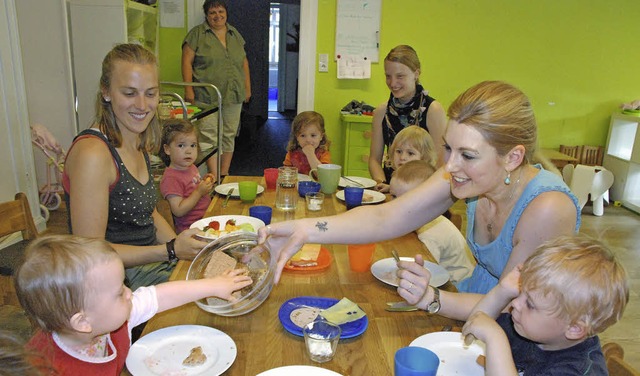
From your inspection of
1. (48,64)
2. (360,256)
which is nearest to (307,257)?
(360,256)

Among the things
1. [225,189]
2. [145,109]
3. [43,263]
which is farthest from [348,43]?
[43,263]

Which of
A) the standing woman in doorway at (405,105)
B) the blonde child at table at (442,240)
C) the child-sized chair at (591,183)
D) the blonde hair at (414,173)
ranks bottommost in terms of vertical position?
the child-sized chair at (591,183)

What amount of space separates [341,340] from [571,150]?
4.91 metres

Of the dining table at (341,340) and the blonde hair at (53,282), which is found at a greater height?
the blonde hair at (53,282)

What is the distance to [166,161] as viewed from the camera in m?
3.08

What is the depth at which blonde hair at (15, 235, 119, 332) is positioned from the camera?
1040mm

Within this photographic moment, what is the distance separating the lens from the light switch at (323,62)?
4715mm

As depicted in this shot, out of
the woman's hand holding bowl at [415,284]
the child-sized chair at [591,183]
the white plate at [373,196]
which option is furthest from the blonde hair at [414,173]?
the child-sized chair at [591,183]

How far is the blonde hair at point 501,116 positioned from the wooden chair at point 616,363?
541mm

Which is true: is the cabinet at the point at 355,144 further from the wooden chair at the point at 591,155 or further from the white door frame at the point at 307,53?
the wooden chair at the point at 591,155

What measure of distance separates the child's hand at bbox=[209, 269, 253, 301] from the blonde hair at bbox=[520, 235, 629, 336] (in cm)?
70

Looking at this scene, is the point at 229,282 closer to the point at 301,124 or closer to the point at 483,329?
the point at 483,329

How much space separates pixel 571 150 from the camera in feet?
Result: 17.2

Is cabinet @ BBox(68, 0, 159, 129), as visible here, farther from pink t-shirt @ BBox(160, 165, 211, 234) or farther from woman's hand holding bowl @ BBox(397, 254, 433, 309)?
woman's hand holding bowl @ BBox(397, 254, 433, 309)
